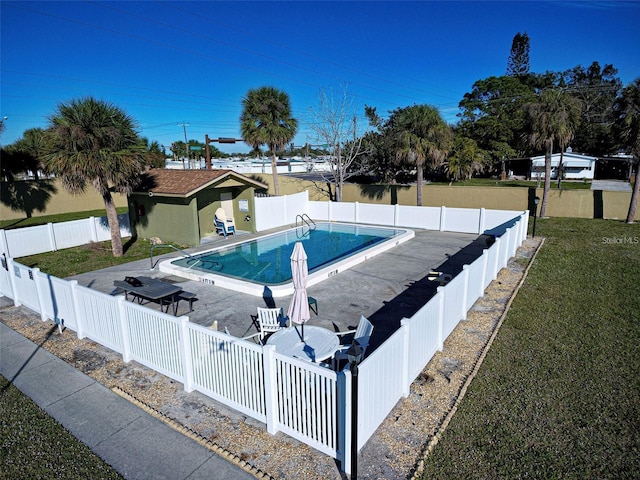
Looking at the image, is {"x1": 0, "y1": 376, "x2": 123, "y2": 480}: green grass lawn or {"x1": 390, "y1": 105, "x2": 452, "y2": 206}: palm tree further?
{"x1": 390, "y1": 105, "x2": 452, "y2": 206}: palm tree

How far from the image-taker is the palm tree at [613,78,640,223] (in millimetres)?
17391

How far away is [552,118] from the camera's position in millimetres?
18922

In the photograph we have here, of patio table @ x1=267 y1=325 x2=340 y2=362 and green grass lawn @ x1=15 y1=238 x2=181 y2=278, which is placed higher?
patio table @ x1=267 y1=325 x2=340 y2=362

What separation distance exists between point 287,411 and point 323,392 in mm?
754

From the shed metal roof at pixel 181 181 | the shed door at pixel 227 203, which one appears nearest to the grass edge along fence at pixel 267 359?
the shed metal roof at pixel 181 181

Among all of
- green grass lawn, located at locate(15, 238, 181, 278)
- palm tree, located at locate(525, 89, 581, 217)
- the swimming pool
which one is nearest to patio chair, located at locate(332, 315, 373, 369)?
the swimming pool

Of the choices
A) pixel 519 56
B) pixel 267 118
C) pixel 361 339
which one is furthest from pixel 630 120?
pixel 519 56

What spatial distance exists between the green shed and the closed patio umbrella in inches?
364

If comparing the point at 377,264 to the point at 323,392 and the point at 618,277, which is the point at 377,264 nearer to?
the point at 618,277

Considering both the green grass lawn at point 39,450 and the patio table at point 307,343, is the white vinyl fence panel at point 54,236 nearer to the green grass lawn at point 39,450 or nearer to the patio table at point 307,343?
the green grass lawn at point 39,450

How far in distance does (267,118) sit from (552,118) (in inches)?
571

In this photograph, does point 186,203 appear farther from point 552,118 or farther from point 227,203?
point 552,118

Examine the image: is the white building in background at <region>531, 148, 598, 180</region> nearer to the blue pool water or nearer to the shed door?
the blue pool water

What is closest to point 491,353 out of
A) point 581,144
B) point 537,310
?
point 537,310
